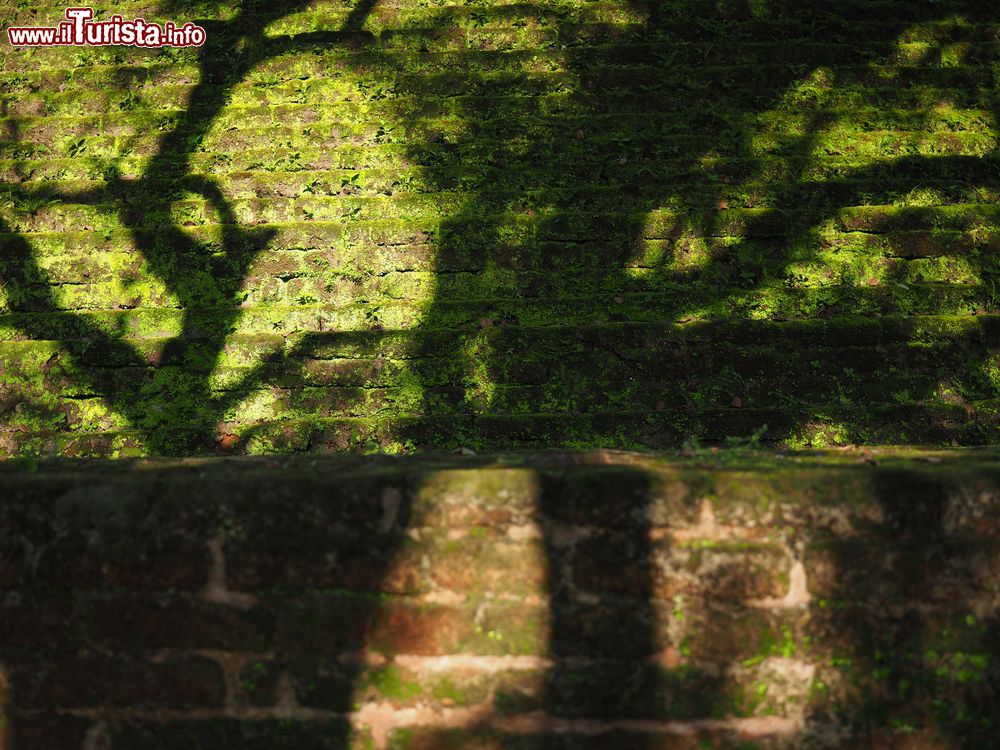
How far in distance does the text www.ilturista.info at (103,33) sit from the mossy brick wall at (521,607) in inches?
145

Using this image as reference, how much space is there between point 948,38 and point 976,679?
4.12 m

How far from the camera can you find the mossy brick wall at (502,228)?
359 centimetres

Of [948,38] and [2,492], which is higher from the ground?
[948,38]

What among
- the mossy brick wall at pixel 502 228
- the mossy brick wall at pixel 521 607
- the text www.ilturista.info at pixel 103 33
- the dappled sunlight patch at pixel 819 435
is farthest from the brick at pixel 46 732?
the text www.ilturista.info at pixel 103 33

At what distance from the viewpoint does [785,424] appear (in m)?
3.47

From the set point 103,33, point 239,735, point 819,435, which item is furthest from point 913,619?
point 103,33

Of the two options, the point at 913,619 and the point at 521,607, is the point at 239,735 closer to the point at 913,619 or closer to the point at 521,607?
the point at 521,607

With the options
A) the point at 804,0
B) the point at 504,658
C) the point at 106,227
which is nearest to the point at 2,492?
the point at 504,658

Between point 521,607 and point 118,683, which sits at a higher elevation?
point 521,607

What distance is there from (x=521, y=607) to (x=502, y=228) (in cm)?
242

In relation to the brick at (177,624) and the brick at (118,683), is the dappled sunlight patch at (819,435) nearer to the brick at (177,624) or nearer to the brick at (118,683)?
the brick at (177,624)

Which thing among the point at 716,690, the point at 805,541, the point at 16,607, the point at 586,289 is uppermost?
the point at 586,289

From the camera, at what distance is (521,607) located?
6.52 feet

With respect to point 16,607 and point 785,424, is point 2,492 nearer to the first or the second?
point 16,607
